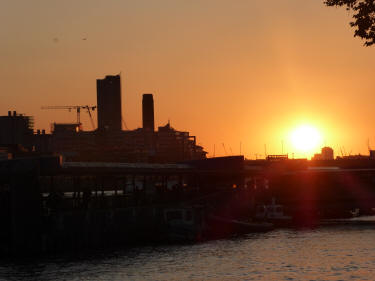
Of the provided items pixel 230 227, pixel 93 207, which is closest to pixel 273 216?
pixel 230 227

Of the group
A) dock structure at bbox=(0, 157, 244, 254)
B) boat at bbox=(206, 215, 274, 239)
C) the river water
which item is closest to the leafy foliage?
the river water

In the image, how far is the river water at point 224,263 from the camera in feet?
240

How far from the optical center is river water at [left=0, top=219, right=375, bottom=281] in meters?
73.1

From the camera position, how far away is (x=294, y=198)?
19062 cm

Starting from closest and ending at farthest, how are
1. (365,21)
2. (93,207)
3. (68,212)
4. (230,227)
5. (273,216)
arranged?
(365,21) → (68,212) → (93,207) → (230,227) → (273,216)

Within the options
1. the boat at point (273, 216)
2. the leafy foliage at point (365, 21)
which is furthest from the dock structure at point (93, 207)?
the leafy foliage at point (365, 21)

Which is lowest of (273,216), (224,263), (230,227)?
(224,263)

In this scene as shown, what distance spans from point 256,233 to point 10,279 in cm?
5720

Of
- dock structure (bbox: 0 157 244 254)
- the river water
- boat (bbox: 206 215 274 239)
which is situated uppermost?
dock structure (bbox: 0 157 244 254)

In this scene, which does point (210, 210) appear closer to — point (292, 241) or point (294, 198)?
point (292, 241)

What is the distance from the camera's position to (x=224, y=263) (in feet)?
270

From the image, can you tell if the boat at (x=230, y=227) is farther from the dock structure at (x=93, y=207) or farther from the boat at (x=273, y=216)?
the boat at (x=273, y=216)

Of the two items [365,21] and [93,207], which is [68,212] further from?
[365,21]

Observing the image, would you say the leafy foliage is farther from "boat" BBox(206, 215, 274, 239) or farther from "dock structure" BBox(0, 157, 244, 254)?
"boat" BBox(206, 215, 274, 239)
